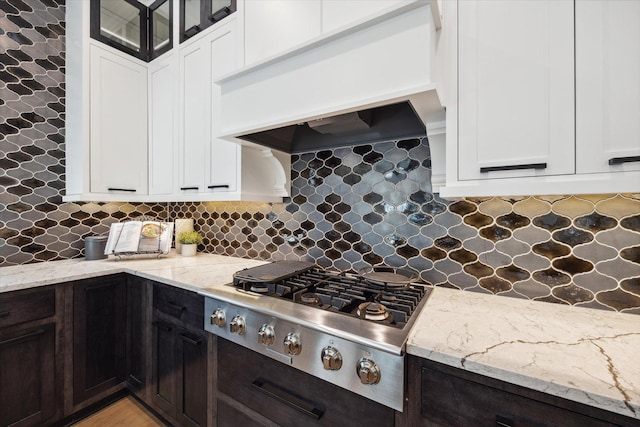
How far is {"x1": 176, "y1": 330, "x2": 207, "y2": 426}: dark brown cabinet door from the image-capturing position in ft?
4.45

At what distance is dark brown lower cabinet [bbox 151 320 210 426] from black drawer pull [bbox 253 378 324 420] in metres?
0.37

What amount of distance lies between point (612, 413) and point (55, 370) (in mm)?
2358

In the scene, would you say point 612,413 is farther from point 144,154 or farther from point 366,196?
point 144,154

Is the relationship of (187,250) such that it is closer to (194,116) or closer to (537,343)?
(194,116)

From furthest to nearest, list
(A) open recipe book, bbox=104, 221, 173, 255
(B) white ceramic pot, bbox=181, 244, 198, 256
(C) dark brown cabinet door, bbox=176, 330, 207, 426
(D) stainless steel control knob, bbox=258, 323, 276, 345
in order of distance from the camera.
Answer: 1. (B) white ceramic pot, bbox=181, 244, 198, 256
2. (A) open recipe book, bbox=104, 221, 173, 255
3. (C) dark brown cabinet door, bbox=176, 330, 207, 426
4. (D) stainless steel control knob, bbox=258, 323, 276, 345

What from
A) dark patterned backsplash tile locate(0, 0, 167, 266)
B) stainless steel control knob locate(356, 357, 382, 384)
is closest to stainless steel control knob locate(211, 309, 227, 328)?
stainless steel control knob locate(356, 357, 382, 384)

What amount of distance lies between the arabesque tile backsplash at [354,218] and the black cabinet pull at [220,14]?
39.1 inches

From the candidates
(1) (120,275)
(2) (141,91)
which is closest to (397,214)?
(1) (120,275)

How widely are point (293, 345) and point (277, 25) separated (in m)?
1.49

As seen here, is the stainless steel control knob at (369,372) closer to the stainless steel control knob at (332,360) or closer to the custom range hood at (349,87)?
the stainless steel control knob at (332,360)

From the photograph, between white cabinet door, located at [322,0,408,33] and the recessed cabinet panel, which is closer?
white cabinet door, located at [322,0,408,33]

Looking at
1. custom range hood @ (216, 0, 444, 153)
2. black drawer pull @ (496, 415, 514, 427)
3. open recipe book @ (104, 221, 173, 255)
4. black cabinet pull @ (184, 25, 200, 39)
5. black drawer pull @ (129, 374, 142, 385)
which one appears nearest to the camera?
black drawer pull @ (496, 415, 514, 427)

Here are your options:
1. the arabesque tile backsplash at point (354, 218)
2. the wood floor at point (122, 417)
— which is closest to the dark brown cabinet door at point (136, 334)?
the wood floor at point (122, 417)

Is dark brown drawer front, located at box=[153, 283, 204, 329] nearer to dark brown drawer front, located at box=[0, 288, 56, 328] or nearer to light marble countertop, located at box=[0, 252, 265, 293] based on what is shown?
light marble countertop, located at box=[0, 252, 265, 293]
